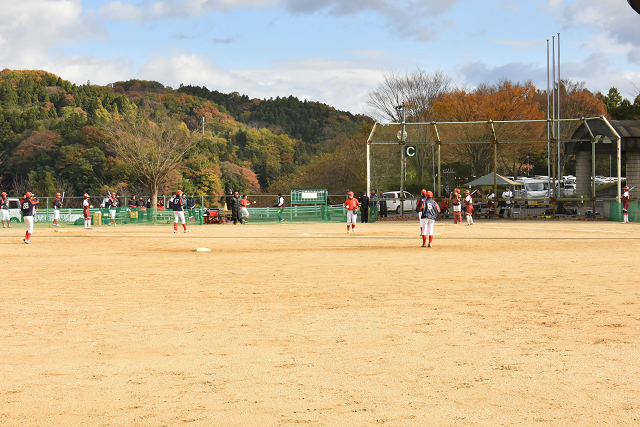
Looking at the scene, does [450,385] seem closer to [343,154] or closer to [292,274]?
[292,274]

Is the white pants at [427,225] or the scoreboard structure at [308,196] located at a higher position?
the scoreboard structure at [308,196]

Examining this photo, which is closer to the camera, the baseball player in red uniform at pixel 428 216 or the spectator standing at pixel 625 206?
the baseball player in red uniform at pixel 428 216

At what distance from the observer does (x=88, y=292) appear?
447 inches

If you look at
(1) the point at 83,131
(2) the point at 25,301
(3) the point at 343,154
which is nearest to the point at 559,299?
(2) the point at 25,301

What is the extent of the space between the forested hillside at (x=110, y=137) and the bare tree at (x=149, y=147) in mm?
1181

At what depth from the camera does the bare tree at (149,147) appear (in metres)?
51.4

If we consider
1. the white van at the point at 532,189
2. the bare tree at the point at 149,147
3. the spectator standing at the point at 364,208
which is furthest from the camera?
the bare tree at the point at 149,147

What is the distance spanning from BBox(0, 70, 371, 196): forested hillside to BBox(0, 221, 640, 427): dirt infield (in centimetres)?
4256

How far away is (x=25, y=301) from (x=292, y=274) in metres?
5.29

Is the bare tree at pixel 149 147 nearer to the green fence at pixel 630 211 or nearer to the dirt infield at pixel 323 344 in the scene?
the green fence at pixel 630 211

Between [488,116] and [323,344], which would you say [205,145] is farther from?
[323,344]

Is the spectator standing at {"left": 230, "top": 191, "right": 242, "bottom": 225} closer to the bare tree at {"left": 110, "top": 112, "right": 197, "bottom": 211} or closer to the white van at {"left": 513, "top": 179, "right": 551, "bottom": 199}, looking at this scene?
the bare tree at {"left": 110, "top": 112, "right": 197, "bottom": 211}

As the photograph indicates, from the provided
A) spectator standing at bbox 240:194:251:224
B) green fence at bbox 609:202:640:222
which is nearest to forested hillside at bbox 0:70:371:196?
spectator standing at bbox 240:194:251:224

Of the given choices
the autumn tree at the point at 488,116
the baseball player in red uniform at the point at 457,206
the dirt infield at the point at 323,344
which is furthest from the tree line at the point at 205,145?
the dirt infield at the point at 323,344
